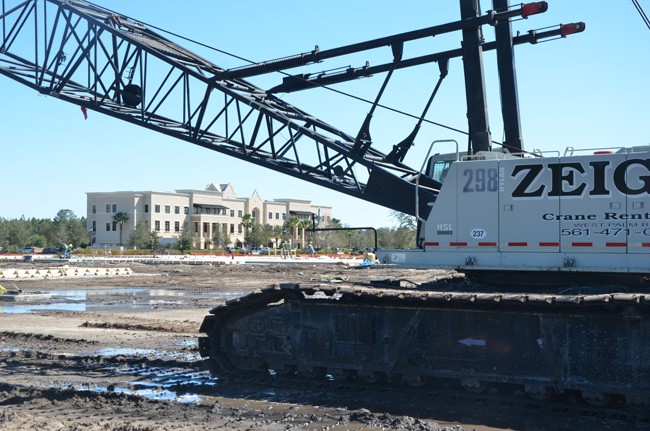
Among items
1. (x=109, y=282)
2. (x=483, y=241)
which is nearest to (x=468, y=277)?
(x=483, y=241)

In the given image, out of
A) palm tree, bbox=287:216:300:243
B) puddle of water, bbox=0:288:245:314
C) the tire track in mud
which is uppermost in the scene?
palm tree, bbox=287:216:300:243

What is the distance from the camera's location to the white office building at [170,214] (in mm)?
120438

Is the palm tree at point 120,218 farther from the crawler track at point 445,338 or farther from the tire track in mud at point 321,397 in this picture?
the crawler track at point 445,338

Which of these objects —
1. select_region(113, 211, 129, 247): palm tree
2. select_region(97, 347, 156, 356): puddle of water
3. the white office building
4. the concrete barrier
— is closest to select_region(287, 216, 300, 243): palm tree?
the white office building

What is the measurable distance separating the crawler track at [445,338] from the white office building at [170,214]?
106 metres

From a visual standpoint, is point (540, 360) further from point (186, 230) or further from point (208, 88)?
point (186, 230)

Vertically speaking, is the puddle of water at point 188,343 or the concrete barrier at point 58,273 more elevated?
the concrete barrier at point 58,273

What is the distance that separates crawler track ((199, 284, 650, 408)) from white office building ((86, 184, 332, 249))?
106 metres

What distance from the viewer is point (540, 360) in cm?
1015

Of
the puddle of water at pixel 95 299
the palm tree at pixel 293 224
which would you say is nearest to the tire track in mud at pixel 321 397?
the puddle of water at pixel 95 299

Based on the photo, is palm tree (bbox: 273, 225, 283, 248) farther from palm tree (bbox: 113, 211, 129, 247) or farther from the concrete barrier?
the concrete barrier

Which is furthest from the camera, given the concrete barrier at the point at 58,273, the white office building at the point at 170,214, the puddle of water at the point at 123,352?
the white office building at the point at 170,214

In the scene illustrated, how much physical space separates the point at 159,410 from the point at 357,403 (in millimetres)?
2700

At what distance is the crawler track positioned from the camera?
9664mm
